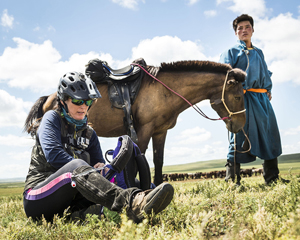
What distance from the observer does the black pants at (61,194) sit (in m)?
2.13

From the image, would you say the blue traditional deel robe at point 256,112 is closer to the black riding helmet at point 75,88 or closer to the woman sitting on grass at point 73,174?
the woman sitting on grass at point 73,174

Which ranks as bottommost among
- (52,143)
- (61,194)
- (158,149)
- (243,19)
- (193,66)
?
(61,194)

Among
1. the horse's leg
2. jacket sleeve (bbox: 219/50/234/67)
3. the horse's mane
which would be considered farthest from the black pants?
jacket sleeve (bbox: 219/50/234/67)

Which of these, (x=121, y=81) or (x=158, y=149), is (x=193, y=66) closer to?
(x=121, y=81)

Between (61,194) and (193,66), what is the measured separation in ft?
13.1

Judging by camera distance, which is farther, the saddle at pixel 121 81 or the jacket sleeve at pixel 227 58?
the jacket sleeve at pixel 227 58

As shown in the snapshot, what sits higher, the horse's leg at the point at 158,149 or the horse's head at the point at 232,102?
the horse's head at the point at 232,102

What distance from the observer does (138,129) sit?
5.18 metres

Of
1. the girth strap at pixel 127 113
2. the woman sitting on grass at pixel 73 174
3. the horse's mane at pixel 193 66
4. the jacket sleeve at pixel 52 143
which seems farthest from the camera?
the horse's mane at pixel 193 66

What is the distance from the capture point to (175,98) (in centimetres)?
534

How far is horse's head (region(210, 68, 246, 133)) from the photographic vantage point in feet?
17.5

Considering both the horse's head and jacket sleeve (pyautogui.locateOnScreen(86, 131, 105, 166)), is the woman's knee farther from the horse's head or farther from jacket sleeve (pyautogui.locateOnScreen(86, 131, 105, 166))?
the horse's head

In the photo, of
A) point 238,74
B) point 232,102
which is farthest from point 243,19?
point 232,102

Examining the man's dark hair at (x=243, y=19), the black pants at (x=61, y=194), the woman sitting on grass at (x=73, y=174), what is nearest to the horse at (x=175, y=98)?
the man's dark hair at (x=243, y=19)
